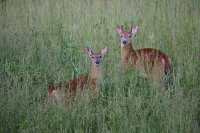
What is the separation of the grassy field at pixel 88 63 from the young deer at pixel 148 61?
0.31ft

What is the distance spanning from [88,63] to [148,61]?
0.56 meters

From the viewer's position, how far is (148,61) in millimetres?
5453

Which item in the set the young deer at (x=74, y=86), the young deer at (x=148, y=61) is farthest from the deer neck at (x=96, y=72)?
the young deer at (x=148, y=61)

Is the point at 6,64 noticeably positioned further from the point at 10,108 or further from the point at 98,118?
the point at 98,118

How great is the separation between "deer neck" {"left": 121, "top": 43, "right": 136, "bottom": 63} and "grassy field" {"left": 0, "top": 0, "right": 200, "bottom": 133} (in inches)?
2.4

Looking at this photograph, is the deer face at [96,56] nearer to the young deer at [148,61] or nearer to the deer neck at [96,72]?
the deer neck at [96,72]

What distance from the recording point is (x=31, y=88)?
5.11 metres

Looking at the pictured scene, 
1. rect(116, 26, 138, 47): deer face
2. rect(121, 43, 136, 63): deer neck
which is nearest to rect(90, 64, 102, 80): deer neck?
rect(121, 43, 136, 63): deer neck

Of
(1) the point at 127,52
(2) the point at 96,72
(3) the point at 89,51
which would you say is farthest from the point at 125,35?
(2) the point at 96,72

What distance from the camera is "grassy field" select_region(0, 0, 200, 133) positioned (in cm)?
459

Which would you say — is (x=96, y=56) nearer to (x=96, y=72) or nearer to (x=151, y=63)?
(x=96, y=72)

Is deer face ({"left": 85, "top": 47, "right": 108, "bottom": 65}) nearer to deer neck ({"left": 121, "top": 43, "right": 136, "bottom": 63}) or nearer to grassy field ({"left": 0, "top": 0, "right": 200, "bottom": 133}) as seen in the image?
grassy field ({"left": 0, "top": 0, "right": 200, "bottom": 133})

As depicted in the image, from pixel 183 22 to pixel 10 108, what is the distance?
2.34 meters

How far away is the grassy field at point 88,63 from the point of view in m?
4.59
